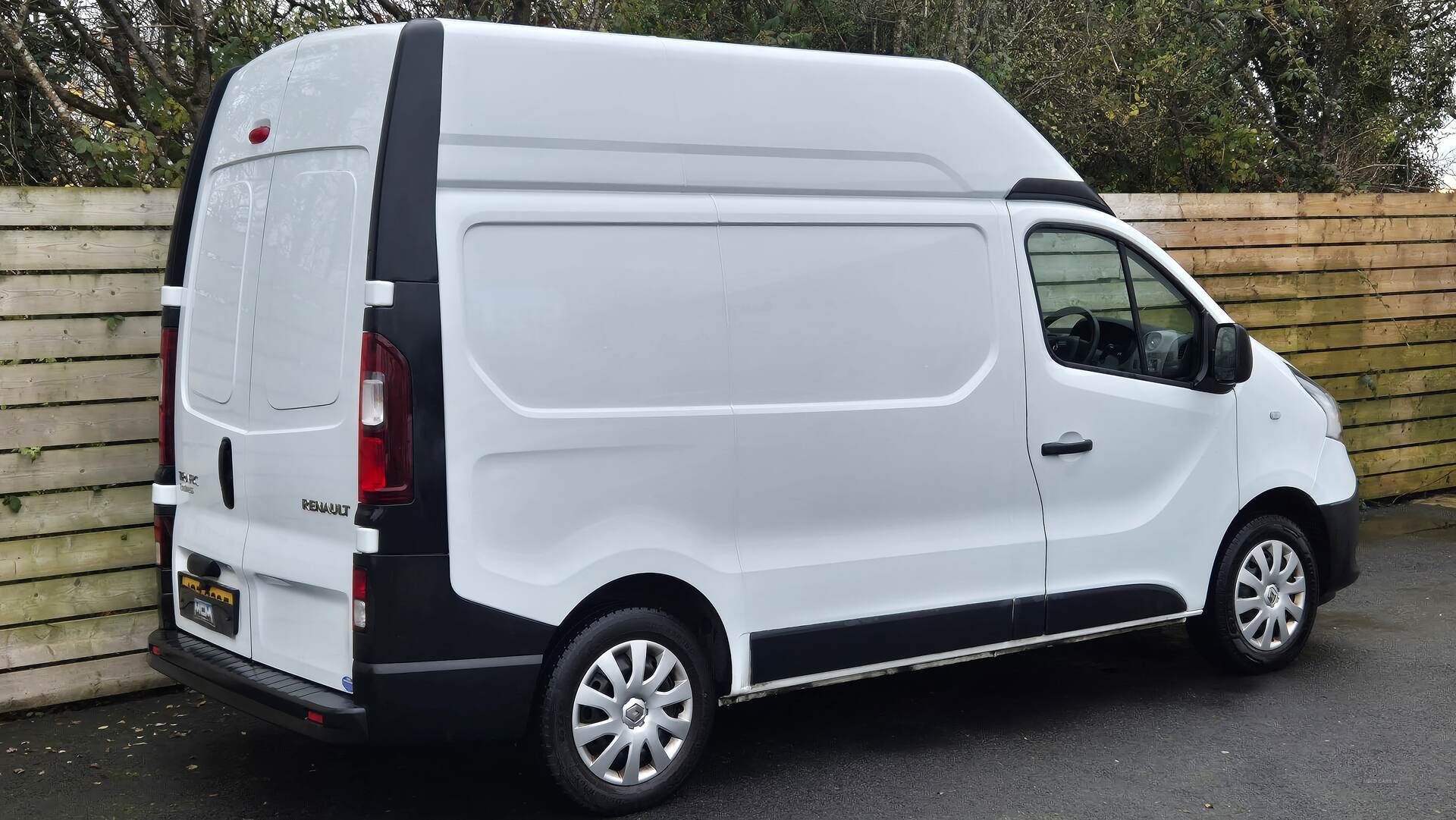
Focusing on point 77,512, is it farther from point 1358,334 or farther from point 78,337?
point 1358,334

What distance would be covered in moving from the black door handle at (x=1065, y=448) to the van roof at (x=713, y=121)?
3.14 ft

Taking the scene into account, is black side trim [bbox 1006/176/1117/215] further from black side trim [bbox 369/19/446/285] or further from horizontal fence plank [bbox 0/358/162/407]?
horizontal fence plank [bbox 0/358/162/407]

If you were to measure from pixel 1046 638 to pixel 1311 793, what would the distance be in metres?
1.06

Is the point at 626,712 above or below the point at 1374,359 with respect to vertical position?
below

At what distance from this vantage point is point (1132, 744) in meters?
4.92

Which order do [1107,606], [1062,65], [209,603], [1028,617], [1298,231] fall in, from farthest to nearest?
[1062,65] → [1298,231] → [1107,606] → [1028,617] → [209,603]

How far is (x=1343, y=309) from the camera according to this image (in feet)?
29.5

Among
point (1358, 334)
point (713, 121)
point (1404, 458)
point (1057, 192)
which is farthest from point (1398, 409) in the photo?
point (713, 121)

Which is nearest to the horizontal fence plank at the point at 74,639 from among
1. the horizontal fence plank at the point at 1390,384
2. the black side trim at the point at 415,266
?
the black side trim at the point at 415,266

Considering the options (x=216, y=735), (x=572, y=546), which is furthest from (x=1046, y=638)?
(x=216, y=735)

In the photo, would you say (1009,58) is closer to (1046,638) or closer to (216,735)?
(1046,638)

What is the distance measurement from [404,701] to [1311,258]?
7.21 m

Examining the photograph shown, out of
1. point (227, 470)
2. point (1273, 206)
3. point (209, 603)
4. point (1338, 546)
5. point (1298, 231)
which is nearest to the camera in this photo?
point (227, 470)

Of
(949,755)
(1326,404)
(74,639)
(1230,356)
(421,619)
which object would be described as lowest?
(949,755)
